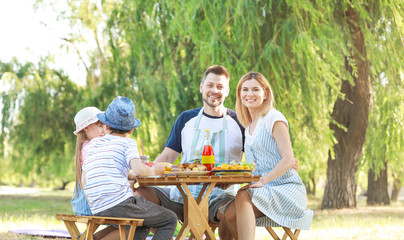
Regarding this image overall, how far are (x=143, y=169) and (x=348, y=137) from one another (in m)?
9.03

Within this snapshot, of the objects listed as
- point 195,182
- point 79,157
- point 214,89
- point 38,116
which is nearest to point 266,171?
point 195,182

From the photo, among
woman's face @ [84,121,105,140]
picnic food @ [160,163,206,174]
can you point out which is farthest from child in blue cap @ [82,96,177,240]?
woman's face @ [84,121,105,140]

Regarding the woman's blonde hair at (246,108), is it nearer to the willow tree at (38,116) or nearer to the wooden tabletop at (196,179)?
the wooden tabletop at (196,179)

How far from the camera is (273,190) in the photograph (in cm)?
391

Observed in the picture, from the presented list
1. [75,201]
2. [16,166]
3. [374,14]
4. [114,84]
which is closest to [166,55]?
[114,84]

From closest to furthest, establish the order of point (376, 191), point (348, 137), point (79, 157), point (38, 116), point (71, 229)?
point (71, 229), point (79, 157), point (348, 137), point (38, 116), point (376, 191)

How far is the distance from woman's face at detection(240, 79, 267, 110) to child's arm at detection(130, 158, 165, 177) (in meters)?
0.99

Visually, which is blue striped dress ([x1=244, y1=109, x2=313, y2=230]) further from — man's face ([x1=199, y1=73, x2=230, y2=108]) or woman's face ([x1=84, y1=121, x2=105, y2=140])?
woman's face ([x1=84, y1=121, x2=105, y2=140])

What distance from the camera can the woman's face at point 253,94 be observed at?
418 centimetres

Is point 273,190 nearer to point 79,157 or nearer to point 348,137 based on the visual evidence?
point 79,157

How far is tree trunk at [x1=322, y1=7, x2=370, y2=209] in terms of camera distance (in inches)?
436

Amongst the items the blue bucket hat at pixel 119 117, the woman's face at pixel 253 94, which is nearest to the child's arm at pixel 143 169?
the blue bucket hat at pixel 119 117

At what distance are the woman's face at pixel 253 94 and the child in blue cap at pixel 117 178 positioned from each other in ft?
3.07

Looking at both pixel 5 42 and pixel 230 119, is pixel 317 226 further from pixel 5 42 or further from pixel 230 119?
pixel 5 42
